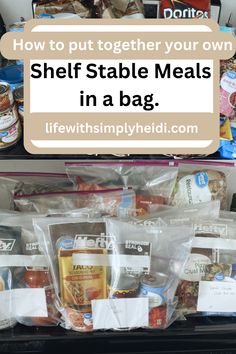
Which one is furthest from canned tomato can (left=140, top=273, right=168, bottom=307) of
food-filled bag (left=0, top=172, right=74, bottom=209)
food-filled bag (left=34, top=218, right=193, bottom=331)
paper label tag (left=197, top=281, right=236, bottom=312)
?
food-filled bag (left=0, top=172, right=74, bottom=209)

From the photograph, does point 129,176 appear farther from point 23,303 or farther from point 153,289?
point 23,303

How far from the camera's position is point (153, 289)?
108 centimetres

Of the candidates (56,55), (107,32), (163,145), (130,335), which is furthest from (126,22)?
(130,335)

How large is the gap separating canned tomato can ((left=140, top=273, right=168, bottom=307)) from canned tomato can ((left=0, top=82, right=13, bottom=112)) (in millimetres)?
514

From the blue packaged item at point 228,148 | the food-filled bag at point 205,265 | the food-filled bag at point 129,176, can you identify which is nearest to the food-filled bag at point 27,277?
the food-filled bag at point 129,176

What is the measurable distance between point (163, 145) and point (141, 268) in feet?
1.02

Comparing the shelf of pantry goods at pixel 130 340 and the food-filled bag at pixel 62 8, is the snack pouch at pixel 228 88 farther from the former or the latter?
the shelf of pantry goods at pixel 130 340

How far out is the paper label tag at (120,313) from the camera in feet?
3.56

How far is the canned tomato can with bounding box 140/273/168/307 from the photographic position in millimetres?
1081

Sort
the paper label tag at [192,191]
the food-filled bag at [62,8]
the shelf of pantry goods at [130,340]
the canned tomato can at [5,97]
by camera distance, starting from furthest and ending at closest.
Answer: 1. the paper label tag at [192,191]
2. the shelf of pantry goods at [130,340]
3. the food-filled bag at [62,8]
4. the canned tomato can at [5,97]

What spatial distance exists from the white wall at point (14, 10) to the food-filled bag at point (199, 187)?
0.59 m

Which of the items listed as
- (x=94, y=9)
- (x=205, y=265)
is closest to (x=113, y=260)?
(x=205, y=265)

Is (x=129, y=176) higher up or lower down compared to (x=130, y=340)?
higher up

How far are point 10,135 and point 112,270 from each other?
40 centimetres
